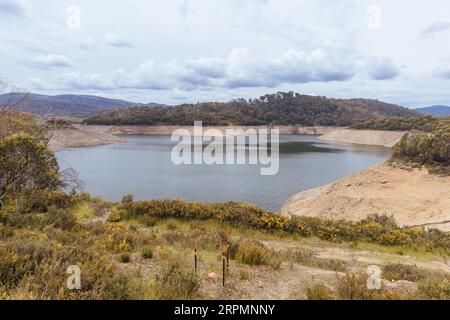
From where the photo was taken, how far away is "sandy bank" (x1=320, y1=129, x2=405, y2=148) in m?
75.5

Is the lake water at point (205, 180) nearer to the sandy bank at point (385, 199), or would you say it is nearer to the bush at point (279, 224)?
the sandy bank at point (385, 199)

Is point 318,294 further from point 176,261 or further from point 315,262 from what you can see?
point 315,262

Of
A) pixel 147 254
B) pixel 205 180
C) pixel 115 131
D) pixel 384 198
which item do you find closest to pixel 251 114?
pixel 115 131

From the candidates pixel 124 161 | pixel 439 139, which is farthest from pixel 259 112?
pixel 439 139

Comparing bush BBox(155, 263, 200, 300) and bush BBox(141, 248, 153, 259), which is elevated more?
bush BBox(155, 263, 200, 300)

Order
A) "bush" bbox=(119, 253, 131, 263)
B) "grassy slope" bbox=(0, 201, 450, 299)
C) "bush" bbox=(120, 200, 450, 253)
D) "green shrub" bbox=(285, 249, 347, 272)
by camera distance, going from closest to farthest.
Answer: "grassy slope" bbox=(0, 201, 450, 299), "bush" bbox=(119, 253, 131, 263), "green shrub" bbox=(285, 249, 347, 272), "bush" bbox=(120, 200, 450, 253)

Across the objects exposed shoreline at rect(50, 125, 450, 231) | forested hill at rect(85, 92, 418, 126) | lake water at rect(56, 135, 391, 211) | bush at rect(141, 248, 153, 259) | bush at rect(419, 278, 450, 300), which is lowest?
lake water at rect(56, 135, 391, 211)

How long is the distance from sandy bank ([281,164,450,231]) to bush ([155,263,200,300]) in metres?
14.6

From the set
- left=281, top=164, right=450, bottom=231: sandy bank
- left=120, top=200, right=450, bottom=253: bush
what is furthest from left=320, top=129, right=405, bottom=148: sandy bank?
left=120, top=200, right=450, bottom=253: bush

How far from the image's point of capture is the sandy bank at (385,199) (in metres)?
18.6

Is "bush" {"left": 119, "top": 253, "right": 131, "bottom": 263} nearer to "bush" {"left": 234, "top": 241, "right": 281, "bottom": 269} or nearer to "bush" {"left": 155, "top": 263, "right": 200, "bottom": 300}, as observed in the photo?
"bush" {"left": 155, "top": 263, "right": 200, "bottom": 300}

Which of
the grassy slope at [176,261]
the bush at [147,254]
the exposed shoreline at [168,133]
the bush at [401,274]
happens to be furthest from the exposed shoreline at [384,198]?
the exposed shoreline at [168,133]

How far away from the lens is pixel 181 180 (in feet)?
101
